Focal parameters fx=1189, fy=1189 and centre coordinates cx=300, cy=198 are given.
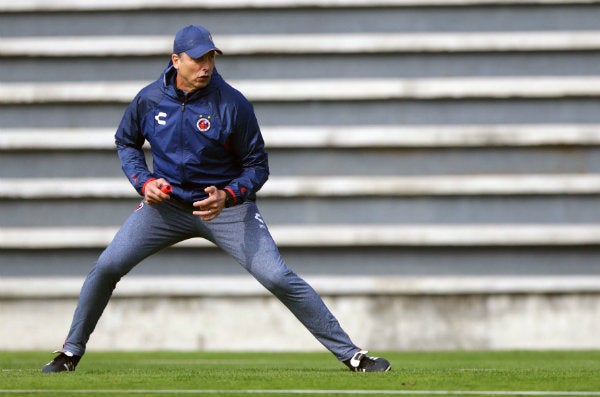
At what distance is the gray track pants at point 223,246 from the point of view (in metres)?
6.14

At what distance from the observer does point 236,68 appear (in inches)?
480

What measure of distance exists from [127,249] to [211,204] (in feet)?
1.75

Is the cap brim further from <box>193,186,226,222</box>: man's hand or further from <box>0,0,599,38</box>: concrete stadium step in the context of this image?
<box>0,0,599,38</box>: concrete stadium step

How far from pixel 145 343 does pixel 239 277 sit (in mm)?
1131

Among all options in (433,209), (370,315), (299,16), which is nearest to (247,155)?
(370,315)

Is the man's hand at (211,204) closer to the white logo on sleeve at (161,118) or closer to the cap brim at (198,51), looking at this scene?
the white logo on sleeve at (161,118)

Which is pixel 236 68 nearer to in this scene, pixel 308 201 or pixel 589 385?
pixel 308 201

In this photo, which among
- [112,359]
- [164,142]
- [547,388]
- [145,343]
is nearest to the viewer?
[547,388]

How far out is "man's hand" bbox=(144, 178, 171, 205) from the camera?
5.97 m

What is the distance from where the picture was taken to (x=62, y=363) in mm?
6223

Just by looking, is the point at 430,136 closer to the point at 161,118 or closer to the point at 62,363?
the point at 161,118

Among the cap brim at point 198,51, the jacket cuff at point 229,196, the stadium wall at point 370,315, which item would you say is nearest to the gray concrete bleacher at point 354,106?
the stadium wall at point 370,315

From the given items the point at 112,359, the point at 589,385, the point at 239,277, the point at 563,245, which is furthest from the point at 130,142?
the point at 563,245

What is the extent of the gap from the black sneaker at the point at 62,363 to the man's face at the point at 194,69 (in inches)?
61.0
